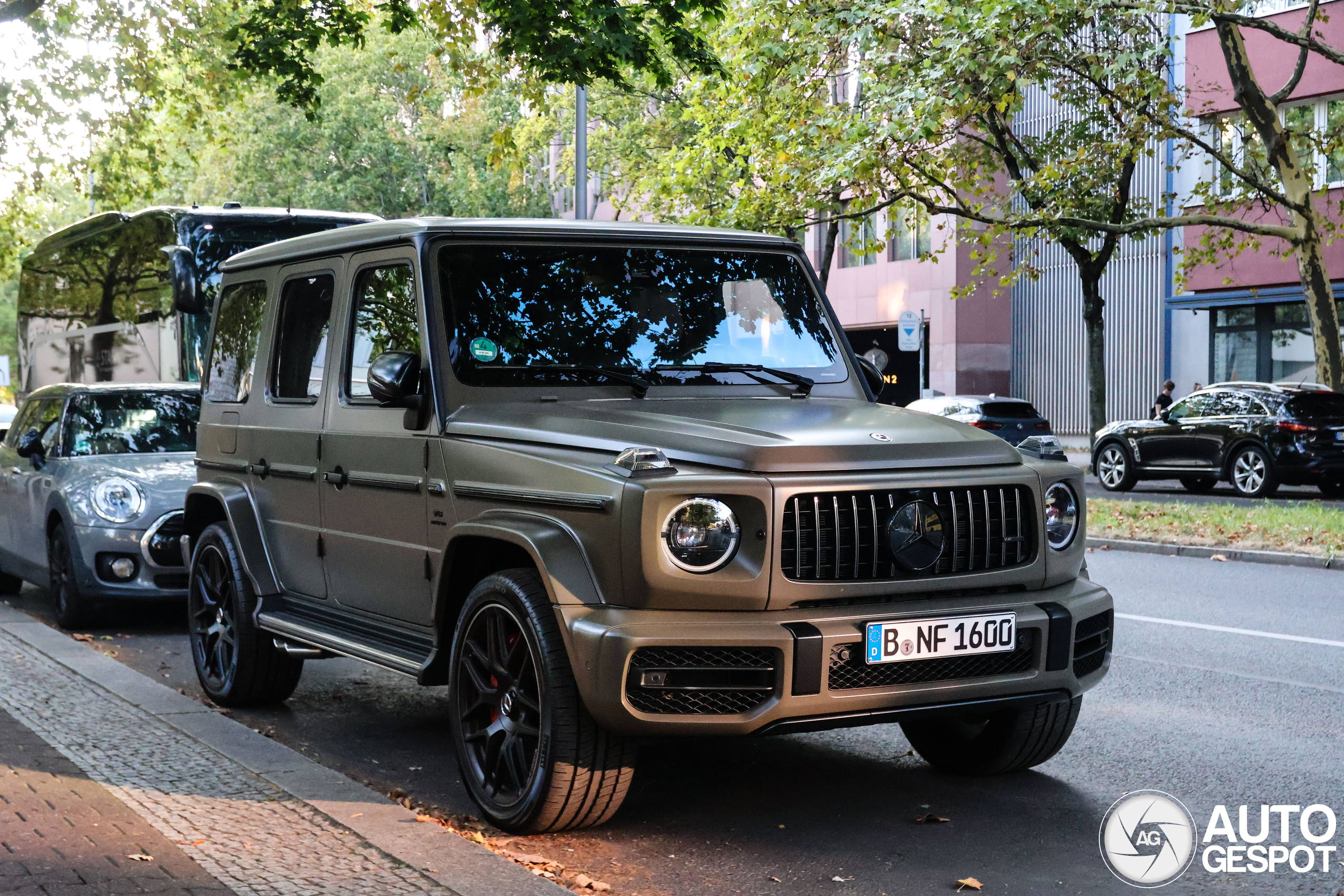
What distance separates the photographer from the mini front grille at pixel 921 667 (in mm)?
4457

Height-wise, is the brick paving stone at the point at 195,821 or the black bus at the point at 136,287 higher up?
the black bus at the point at 136,287

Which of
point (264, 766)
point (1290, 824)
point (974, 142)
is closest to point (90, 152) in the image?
point (974, 142)

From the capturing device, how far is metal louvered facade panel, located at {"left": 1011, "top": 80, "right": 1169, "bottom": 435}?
34.2 metres

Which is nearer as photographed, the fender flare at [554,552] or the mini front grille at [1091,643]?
the fender flare at [554,552]

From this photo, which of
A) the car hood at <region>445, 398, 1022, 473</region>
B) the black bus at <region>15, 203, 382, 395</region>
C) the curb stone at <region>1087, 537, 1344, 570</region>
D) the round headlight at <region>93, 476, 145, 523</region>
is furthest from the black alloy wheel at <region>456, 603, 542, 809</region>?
the curb stone at <region>1087, 537, 1344, 570</region>

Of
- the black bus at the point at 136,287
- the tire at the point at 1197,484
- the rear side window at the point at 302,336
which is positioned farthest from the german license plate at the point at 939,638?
the tire at the point at 1197,484

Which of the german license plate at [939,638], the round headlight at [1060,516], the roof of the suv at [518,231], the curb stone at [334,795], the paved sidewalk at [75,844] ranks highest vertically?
the roof of the suv at [518,231]

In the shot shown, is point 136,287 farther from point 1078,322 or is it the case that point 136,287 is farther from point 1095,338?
point 1078,322

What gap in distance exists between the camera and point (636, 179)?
3391 cm

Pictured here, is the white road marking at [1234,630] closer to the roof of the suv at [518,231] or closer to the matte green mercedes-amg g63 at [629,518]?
the matte green mercedes-amg g63 at [629,518]

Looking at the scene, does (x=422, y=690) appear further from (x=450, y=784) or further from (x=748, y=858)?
(x=748, y=858)

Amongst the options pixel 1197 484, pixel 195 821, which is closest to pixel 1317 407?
pixel 1197 484

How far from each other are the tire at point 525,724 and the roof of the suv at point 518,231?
1.44 metres

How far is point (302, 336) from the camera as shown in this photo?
659 cm
